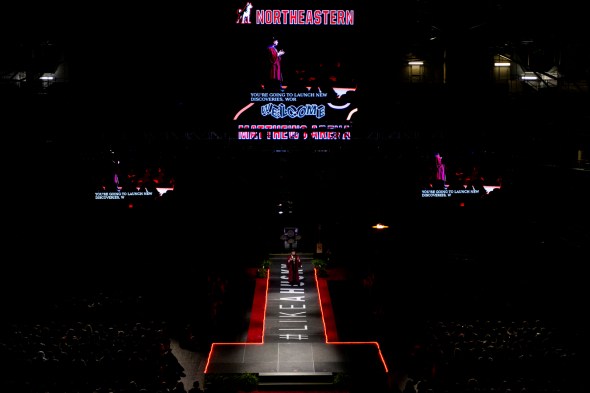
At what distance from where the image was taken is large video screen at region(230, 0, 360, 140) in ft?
60.1

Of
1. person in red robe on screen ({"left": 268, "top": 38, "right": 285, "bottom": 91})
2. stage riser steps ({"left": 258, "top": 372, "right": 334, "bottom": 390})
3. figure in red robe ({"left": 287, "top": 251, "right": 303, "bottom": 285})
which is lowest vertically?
stage riser steps ({"left": 258, "top": 372, "right": 334, "bottom": 390})

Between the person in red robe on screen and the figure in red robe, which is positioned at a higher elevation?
the person in red robe on screen

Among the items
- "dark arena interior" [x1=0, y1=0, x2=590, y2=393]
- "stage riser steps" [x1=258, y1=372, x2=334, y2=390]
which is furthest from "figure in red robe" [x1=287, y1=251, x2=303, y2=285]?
"stage riser steps" [x1=258, y1=372, x2=334, y2=390]

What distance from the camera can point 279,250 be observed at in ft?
95.3

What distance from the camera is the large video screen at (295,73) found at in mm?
18328

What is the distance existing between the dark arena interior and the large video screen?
0.05 m

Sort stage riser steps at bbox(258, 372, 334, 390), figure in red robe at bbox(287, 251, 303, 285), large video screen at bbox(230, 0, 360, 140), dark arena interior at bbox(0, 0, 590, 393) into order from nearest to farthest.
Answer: stage riser steps at bbox(258, 372, 334, 390), dark arena interior at bbox(0, 0, 590, 393), large video screen at bbox(230, 0, 360, 140), figure in red robe at bbox(287, 251, 303, 285)

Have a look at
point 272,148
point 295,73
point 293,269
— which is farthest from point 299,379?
point 293,269

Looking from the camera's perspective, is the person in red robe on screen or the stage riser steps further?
the person in red robe on screen

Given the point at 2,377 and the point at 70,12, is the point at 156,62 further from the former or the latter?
the point at 2,377

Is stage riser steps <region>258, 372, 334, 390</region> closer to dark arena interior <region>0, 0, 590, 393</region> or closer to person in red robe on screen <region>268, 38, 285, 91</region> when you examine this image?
dark arena interior <region>0, 0, 590, 393</region>

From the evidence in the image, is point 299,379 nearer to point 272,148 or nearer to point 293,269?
point 272,148

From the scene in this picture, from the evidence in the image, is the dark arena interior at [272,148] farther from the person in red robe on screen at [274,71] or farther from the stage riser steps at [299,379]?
the stage riser steps at [299,379]

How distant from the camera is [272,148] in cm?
1925
